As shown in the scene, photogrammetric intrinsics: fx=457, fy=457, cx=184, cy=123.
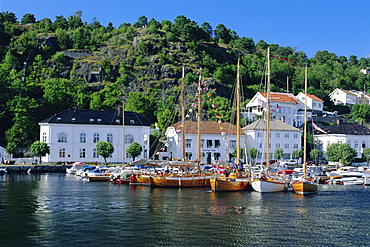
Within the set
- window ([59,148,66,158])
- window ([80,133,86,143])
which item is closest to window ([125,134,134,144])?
window ([80,133,86,143])

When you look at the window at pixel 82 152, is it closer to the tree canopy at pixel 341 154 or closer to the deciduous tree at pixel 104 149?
the deciduous tree at pixel 104 149

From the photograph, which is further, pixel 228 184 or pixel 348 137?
pixel 348 137

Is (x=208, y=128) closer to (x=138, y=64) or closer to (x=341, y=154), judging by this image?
(x=341, y=154)

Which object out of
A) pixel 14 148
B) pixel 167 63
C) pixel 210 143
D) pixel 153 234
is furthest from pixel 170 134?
pixel 153 234

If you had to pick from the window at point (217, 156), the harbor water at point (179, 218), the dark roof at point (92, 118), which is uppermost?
the dark roof at point (92, 118)

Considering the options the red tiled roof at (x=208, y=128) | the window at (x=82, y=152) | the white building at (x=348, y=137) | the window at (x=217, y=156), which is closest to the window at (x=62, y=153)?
the window at (x=82, y=152)

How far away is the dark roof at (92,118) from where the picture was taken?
9462cm

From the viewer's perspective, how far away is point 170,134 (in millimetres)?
101562

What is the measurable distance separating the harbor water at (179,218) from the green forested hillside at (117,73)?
2289 inches

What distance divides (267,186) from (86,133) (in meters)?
52.8

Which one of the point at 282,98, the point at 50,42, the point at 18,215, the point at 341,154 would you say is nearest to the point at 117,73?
the point at 50,42

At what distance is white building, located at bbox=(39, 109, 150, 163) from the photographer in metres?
94.0

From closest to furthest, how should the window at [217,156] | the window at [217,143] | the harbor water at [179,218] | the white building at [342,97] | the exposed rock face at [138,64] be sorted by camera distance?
the harbor water at [179,218] → the window at [217,143] → the window at [217,156] → the exposed rock face at [138,64] → the white building at [342,97]

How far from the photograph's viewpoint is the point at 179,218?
35.6m
